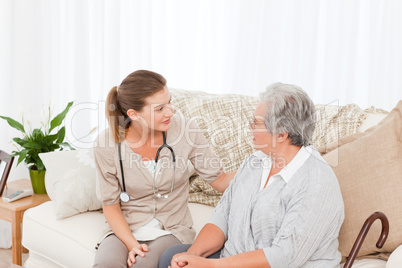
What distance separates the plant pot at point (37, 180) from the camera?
9.31 feet

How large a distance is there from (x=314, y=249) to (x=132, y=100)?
920 millimetres

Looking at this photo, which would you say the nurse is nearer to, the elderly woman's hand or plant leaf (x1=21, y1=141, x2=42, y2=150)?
the elderly woman's hand

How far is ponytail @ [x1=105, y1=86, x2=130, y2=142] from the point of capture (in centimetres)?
203

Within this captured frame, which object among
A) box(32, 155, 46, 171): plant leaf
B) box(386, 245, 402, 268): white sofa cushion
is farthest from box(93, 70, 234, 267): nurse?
box(32, 155, 46, 171): plant leaf

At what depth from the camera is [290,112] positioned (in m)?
1.60

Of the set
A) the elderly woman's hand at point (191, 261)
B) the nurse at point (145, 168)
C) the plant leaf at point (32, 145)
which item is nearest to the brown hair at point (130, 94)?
the nurse at point (145, 168)

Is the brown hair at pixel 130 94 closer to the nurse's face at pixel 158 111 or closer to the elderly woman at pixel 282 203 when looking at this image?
the nurse's face at pixel 158 111

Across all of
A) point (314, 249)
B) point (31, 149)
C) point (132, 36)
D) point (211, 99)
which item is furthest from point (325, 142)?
point (132, 36)

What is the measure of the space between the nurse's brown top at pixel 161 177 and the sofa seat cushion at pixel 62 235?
16 cm

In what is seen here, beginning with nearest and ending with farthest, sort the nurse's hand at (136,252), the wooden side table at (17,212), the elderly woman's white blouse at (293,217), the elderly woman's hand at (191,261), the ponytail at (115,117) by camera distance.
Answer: the elderly woman's white blouse at (293,217) < the elderly woman's hand at (191,261) < the nurse's hand at (136,252) < the ponytail at (115,117) < the wooden side table at (17,212)

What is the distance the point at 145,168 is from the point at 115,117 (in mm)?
248

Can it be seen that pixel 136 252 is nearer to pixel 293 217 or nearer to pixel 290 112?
pixel 293 217

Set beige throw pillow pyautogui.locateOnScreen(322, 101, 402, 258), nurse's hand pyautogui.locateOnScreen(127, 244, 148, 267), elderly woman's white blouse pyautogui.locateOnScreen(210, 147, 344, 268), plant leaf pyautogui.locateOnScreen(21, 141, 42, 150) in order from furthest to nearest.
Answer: plant leaf pyautogui.locateOnScreen(21, 141, 42, 150)
nurse's hand pyautogui.locateOnScreen(127, 244, 148, 267)
beige throw pillow pyautogui.locateOnScreen(322, 101, 402, 258)
elderly woman's white blouse pyautogui.locateOnScreen(210, 147, 344, 268)

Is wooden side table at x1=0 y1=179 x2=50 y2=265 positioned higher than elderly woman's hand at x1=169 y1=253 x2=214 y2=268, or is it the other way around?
elderly woman's hand at x1=169 y1=253 x2=214 y2=268
